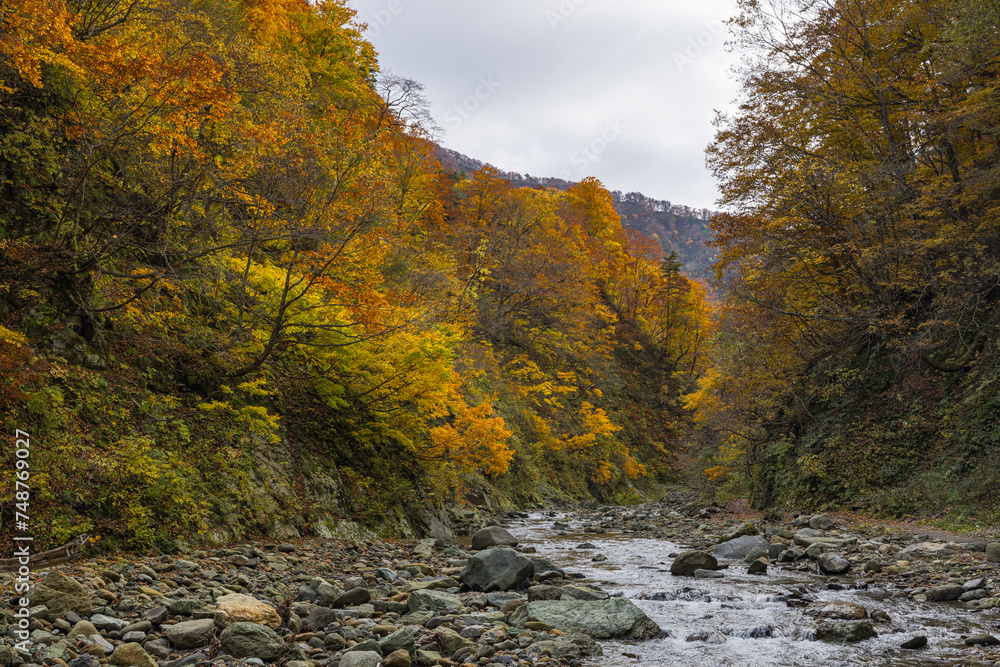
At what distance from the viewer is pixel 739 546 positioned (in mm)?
12688

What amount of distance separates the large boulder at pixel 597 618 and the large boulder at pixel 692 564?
3.60 metres

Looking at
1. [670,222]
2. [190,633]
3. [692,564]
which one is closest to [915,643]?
[692,564]

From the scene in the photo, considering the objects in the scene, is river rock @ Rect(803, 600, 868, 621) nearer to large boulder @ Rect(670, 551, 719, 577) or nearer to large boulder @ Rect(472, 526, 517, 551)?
large boulder @ Rect(670, 551, 719, 577)

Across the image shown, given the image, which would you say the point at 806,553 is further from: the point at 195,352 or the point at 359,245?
the point at 195,352

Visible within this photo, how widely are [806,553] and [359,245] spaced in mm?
10542

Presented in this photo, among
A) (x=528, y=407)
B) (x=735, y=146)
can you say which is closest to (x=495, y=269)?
(x=528, y=407)

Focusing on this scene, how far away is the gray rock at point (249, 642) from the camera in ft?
17.4

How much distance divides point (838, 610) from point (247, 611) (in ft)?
23.5

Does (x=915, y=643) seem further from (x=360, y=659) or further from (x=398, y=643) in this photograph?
(x=360, y=659)

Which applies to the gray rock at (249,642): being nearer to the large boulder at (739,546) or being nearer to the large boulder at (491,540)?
the large boulder at (491,540)

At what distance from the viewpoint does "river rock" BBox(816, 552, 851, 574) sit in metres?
9.89

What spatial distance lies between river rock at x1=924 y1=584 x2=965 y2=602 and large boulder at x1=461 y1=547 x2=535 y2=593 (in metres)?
5.77

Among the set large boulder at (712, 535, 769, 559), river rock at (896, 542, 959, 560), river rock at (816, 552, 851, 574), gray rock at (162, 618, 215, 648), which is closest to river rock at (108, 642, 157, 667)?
gray rock at (162, 618, 215, 648)

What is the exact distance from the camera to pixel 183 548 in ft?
25.7
